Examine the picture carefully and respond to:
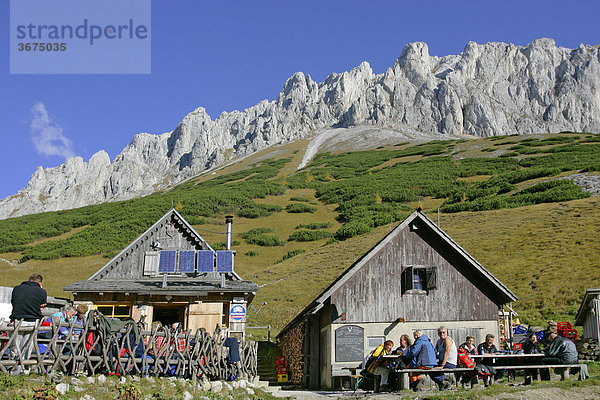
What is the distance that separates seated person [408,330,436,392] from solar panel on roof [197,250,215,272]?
1230 cm

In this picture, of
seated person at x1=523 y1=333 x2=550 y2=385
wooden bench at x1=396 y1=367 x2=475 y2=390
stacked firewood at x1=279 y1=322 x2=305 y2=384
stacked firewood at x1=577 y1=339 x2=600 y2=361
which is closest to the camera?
wooden bench at x1=396 y1=367 x2=475 y2=390

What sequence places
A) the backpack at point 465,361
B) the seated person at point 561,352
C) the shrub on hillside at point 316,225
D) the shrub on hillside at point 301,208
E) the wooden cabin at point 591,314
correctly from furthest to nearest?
the shrub on hillside at point 301,208 < the shrub on hillside at point 316,225 < the wooden cabin at point 591,314 < the seated person at point 561,352 < the backpack at point 465,361

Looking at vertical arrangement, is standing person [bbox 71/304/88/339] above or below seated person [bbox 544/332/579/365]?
above

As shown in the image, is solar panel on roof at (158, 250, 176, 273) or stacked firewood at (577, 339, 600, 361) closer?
stacked firewood at (577, 339, 600, 361)

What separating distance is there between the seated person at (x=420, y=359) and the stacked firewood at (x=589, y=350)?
35.3ft

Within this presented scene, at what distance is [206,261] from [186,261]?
2.92ft

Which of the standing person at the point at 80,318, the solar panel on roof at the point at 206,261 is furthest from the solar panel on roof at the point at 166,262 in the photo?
the standing person at the point at 80,318

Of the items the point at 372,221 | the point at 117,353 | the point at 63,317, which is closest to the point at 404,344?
the point at 117,353

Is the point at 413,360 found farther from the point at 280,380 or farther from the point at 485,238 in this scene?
the point at 485,238

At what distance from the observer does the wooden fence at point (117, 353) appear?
11938 millimetres

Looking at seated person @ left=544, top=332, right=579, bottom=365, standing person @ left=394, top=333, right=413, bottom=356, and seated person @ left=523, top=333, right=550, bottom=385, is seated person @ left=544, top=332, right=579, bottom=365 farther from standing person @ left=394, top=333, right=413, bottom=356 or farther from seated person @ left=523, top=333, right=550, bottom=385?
standing person @ left=394, top=333, right=413, bottom=356

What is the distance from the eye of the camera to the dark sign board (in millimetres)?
21078

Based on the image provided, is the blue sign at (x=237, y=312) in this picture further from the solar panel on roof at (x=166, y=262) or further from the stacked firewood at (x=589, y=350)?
the stacked firewood at (x=589, y=350)

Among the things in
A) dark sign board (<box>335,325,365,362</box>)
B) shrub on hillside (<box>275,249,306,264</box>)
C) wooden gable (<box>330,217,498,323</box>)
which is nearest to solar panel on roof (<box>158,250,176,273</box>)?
wooden gable (<box>330,217,498,323</box>)
